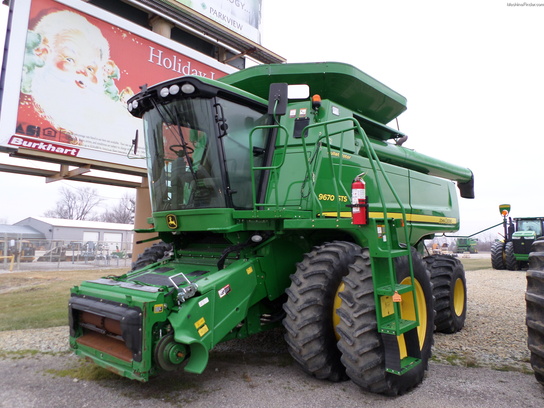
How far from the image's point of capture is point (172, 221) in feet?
14.2

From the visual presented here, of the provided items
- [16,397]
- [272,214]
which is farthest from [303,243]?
[16,397]

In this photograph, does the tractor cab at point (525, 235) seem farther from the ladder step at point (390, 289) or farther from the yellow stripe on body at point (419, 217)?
the ladder step at point (390, 289)

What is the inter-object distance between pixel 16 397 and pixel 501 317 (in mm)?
6953

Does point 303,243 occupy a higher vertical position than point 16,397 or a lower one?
higher

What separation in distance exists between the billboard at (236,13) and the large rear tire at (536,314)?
10.7 metres

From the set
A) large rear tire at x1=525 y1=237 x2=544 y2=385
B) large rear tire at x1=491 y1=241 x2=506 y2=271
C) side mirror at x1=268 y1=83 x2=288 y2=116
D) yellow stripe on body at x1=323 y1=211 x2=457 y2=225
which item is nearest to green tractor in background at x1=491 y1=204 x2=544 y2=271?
large rear tire at x1=491 y1=241 x2=506 y2=271

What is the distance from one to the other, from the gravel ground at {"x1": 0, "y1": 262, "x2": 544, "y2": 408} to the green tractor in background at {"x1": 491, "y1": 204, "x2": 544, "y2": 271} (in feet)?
42.9

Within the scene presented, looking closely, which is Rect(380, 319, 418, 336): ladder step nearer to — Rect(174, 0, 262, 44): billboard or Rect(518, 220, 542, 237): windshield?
Rect(174, 0, 262, 44): billboard

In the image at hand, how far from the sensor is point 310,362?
11.6 ft

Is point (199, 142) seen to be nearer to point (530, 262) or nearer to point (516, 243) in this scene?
point (530, 262)

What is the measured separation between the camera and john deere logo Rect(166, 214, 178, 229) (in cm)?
429

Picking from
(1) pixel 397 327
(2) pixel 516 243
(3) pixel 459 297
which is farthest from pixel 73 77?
(2) pixel 516 243

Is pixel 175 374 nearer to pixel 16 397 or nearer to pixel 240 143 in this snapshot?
pixel 16 397

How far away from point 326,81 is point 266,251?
7.63ft
